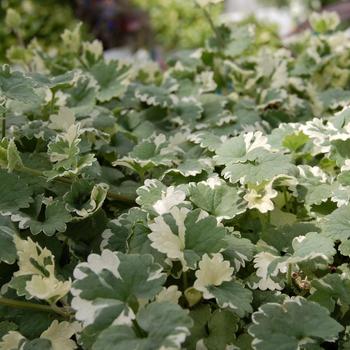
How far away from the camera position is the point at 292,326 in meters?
0.66

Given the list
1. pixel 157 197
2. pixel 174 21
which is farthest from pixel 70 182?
pixel 174 21

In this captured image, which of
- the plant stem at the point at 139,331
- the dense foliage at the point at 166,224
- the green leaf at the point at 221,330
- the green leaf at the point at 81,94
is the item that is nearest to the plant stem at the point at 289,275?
the dense foliage at the point at 166,224

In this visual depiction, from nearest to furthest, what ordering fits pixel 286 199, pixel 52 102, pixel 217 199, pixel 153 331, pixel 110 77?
pixel 153 331 → pixel 217 199 → pixel 286 199 → pixel 52 102 → pixel 110 77

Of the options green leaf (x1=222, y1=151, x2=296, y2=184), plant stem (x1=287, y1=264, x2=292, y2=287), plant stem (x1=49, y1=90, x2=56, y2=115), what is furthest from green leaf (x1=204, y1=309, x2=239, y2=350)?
plant stem (x1=49, y1=90, x2=56, y2=115)

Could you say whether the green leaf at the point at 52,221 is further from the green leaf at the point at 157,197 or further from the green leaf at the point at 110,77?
the green leaf at the point at 110,77

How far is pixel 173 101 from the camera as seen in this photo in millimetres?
1200

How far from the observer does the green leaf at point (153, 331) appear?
1.93 feet

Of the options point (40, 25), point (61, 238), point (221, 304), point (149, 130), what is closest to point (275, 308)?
point (221, 304)

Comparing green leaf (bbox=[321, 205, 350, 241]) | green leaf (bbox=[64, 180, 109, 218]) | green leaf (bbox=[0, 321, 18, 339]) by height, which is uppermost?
green leaf (bbox=[321, 205, 350, 241])

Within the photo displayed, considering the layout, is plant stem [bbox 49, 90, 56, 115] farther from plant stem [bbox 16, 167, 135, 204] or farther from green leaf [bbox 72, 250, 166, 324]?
green leaf [bbox 72, 250, 166, 324]

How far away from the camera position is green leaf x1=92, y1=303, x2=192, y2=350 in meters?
0.59

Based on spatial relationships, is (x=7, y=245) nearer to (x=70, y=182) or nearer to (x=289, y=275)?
(x=70, y=182)

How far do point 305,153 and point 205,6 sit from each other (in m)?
0.47

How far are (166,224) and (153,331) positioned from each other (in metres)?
0.16
